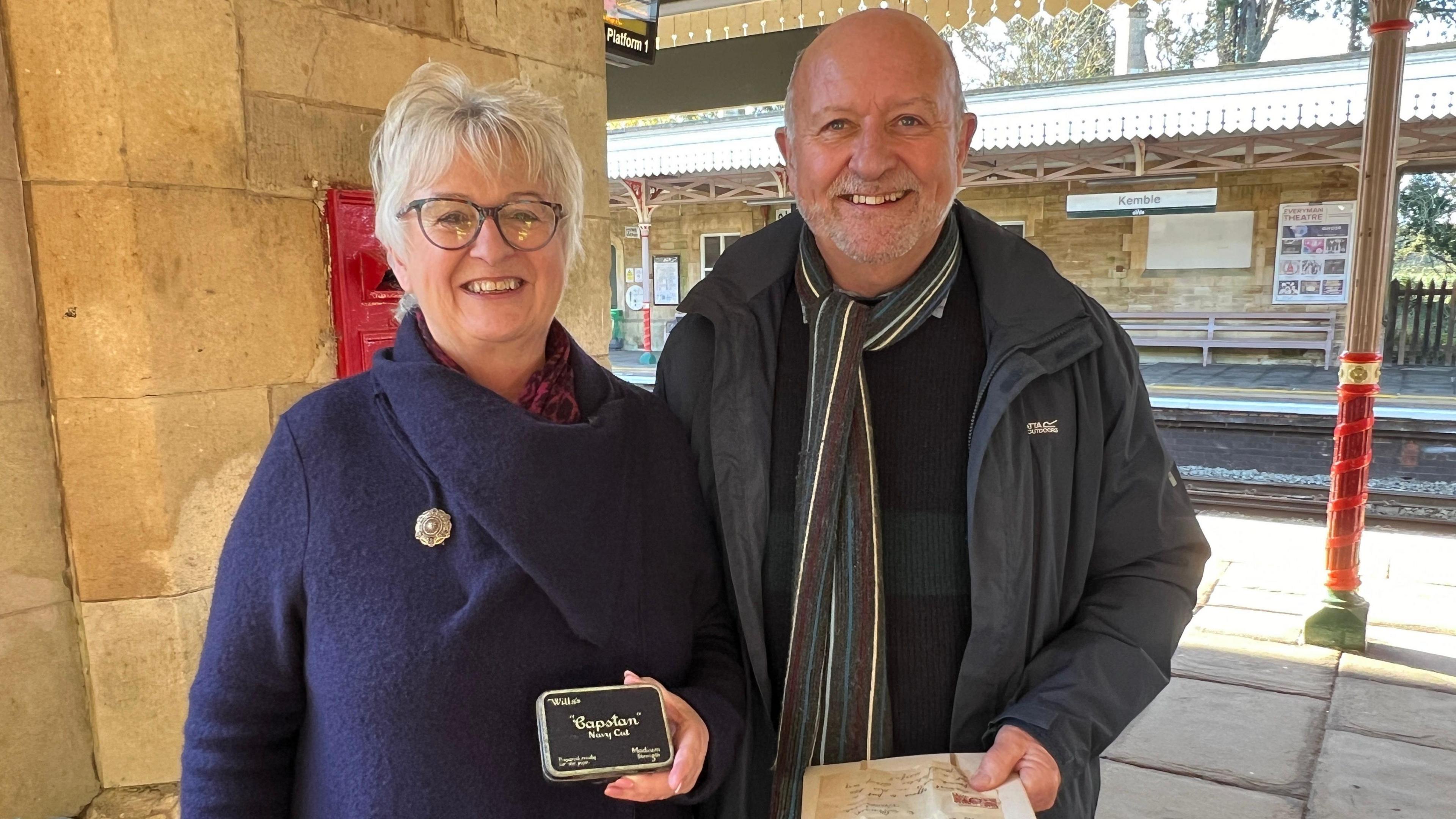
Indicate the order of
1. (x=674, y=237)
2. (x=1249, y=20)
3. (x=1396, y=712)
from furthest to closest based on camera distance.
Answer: (x=1249, y=20) < (x=674, y=237) < (x=1396, y=712)

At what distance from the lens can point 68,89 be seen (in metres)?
1.71

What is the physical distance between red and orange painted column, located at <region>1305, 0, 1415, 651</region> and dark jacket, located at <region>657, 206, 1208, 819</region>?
331 cm

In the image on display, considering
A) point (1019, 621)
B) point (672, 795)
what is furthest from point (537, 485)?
point (1019, 621)

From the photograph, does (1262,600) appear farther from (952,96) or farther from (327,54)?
(327,54)

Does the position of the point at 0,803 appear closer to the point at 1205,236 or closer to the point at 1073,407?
the point at 1073,407

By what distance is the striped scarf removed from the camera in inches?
61.0

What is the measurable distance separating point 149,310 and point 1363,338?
482cm

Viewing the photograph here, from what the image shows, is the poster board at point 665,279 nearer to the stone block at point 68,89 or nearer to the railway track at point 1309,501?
the railway track at point 1309,501

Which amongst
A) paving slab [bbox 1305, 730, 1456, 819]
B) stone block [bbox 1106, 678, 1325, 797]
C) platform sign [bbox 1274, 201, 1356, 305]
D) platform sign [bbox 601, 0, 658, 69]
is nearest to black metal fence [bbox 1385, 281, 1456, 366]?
platform sign [bbox 1274, 201, 1356, 305]

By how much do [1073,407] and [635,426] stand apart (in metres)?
0.74

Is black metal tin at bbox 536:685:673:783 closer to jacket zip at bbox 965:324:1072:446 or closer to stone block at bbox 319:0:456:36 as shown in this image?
jacket zip at bbox 965:324:1072:446

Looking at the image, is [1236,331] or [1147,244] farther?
[1147,244]

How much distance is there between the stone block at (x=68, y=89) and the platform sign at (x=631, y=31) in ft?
6.37

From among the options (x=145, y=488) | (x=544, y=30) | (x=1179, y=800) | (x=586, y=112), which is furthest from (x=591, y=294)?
(x=1179, y=800)
